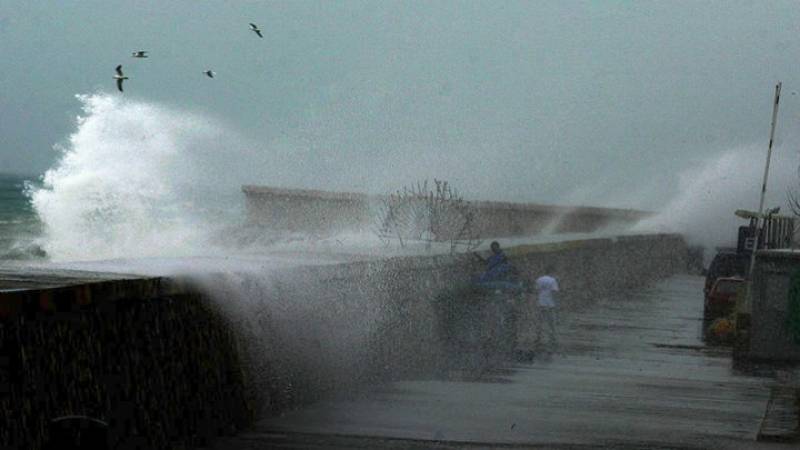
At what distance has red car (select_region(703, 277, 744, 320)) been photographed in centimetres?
3312

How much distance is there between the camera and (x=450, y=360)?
856 inches

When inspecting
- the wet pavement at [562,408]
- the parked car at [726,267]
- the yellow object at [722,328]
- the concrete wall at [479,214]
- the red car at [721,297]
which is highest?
the concrete wall at [479,214]

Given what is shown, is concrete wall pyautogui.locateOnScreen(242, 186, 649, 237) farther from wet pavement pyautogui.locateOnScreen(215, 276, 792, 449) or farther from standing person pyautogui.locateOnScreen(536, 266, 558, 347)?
wet pavement pyautogui.locateOnScreen(215, 276, 792, 449)

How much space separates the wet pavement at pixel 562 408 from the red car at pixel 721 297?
691cm

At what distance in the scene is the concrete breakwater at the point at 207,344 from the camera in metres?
10.3

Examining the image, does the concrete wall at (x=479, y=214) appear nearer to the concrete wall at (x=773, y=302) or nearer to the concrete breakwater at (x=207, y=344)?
the concrete wall at (x=773, y=302)

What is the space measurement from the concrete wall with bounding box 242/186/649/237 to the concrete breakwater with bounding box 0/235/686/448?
4546 centimetres

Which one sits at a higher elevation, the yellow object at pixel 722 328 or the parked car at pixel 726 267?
the parked car at pixel 726 267

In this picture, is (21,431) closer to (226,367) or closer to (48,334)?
(48,334)

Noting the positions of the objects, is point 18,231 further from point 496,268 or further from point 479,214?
point 496,268

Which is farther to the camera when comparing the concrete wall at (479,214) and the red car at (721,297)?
the concrete wall at (479,214)

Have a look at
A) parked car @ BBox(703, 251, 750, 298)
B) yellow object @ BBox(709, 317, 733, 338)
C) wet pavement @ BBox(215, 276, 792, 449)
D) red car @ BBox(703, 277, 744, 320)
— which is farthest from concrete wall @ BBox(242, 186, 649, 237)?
wet pavement @ BBox(215, 276, 792, 449)

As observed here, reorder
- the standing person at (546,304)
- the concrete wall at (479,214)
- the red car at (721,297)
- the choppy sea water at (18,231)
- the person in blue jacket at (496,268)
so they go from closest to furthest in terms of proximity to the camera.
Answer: the person in blue jacket at (496,268)
the standing person at (546,304)
the red car at (721,297)
the choppy sea water at (18,231)
the concrete wall at (479,214)

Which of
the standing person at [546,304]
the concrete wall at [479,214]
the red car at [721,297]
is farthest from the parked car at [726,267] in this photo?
the concrete wall at [479,214]
